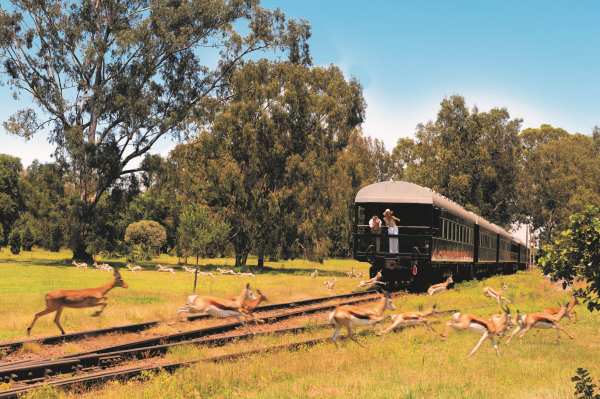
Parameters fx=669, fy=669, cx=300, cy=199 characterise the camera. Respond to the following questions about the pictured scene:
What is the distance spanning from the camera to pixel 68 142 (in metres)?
46.9

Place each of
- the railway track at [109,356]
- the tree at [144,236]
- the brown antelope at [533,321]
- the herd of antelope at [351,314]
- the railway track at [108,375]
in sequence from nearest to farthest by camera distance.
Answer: the railway track at [108,375]
the railway track at [109,356]
the herd of antelope at [351,314]
the brown antelope at [533,321]
the tree at [144,236]

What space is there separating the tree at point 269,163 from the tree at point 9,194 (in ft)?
150

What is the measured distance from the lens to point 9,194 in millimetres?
89000

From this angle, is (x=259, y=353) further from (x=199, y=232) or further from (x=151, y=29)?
(x=151, y=29)

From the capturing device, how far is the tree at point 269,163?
157 ft

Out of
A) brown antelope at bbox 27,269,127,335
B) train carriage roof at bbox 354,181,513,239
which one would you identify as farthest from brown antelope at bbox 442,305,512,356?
train carriage roof at bbox 354,181,513,239

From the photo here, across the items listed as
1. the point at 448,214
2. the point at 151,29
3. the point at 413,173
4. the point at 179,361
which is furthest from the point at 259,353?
the point at 413,173

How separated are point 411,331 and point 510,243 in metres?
41.0

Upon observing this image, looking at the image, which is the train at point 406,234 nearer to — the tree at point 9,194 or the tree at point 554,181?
the tree at point 554,181

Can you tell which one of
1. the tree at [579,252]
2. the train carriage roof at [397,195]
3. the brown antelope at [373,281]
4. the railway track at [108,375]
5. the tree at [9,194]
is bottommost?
the railway track at [108,375]

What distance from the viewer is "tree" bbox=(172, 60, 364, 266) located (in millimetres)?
48000

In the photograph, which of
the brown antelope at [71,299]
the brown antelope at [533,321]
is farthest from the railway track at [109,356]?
the brown antelope at [533,321]

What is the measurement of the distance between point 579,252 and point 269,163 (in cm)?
4071

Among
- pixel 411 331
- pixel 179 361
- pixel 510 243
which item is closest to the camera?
pixel 179 361
